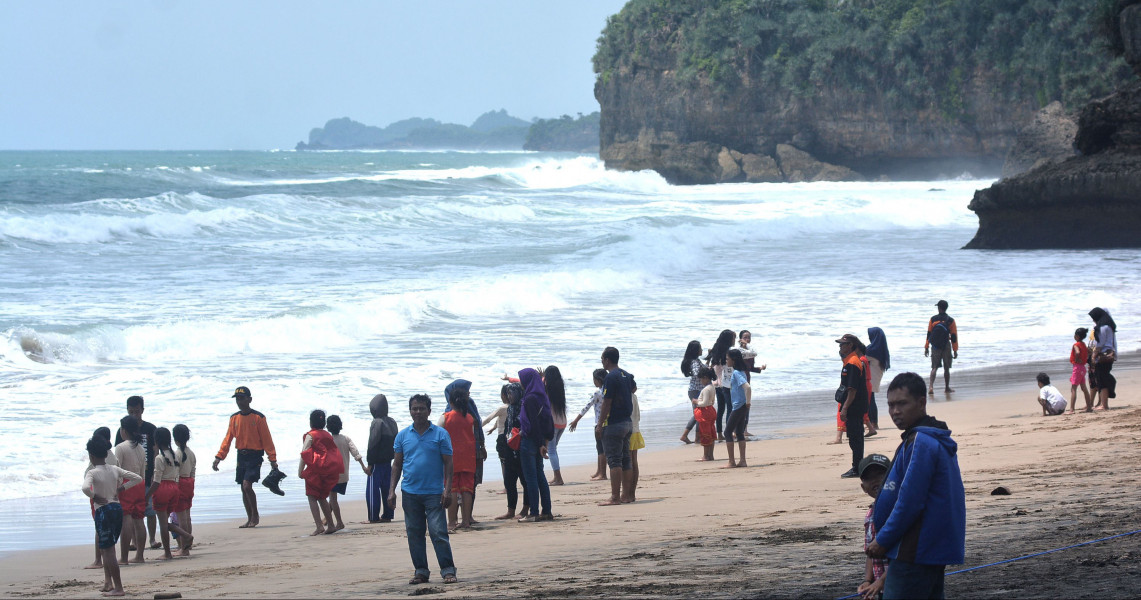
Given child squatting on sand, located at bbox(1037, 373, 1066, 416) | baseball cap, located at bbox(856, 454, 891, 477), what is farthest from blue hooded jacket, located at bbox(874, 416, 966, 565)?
child squatting on sand, located at bbox(1037, 373, 1066, 416)

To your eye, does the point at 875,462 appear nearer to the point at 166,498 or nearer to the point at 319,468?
the point at 319,468

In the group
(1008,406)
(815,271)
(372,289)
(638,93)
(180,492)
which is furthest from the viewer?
(638,93)

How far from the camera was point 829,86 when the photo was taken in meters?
68.4

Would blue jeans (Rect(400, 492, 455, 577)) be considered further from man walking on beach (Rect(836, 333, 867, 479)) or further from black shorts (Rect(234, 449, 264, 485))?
man walking on beach (Rect(836, 333, 867, 479))

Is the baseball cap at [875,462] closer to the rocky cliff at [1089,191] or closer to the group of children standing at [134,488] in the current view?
the group of children standing at [134,488]

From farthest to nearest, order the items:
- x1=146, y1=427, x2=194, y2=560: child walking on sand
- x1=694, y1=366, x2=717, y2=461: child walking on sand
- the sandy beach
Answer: x1=694, y1=366, x2=717, y2=461: child walking on sand
x1=146, y1=427, x2=194, y2=560: child walking on sand
the sandy beach

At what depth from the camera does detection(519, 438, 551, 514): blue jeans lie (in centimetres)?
867

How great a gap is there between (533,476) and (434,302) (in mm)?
12785

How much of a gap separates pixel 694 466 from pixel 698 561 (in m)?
4.48

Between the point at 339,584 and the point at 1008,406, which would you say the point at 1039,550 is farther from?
the point at 1008,406

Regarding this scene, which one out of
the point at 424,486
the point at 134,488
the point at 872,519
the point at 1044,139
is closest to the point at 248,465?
the point at 134,488

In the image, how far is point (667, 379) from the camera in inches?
600

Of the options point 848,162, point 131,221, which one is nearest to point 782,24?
point 848,162

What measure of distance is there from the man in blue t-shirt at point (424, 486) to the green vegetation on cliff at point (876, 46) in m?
53.9
